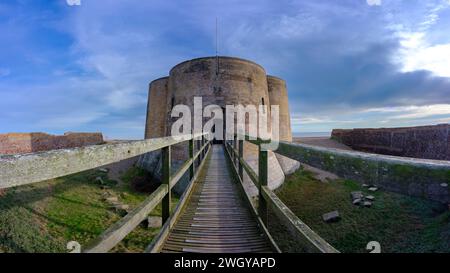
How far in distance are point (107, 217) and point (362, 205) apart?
9.61 metres

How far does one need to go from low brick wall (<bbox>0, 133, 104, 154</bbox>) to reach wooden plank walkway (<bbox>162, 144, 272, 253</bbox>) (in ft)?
40.0

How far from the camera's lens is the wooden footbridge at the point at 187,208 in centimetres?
93

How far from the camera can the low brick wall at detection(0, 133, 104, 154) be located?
48.8 feet

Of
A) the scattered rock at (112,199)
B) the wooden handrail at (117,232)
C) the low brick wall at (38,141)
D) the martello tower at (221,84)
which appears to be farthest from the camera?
the low brick wall at (38,141)

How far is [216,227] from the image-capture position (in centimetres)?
296

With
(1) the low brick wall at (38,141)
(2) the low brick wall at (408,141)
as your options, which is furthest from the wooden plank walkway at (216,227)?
(2) the low brick wall at (408,141)

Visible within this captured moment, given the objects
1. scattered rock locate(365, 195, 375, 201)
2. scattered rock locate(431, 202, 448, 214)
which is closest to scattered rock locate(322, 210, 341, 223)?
scattered rock locate(365, 195, 375, 201)

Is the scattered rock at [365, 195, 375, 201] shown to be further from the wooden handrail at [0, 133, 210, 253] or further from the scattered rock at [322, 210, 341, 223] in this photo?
the wooden handrail at [0, 133, 210, 253]

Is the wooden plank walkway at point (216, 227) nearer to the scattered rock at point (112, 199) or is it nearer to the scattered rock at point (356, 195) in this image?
the scattered rock at point (112, 199)

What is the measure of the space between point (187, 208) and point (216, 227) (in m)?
0.78

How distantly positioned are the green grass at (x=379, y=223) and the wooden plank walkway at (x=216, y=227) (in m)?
4.26

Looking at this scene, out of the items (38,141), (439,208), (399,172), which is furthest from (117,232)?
(38,141)

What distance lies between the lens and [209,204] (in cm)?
382

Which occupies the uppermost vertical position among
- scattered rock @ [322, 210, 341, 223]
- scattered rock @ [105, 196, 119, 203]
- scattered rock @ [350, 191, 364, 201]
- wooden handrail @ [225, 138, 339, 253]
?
wooden handrail @ [225, 138, 339, 253]
